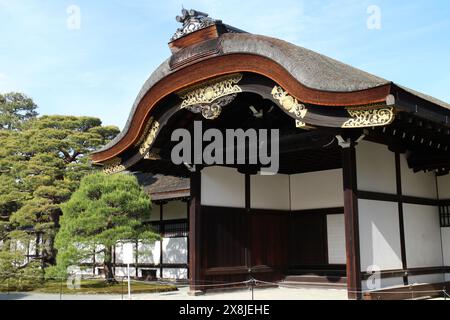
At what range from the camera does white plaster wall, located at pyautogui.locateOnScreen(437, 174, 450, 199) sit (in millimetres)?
14391

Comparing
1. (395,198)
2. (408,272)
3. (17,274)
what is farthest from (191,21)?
(17,274)

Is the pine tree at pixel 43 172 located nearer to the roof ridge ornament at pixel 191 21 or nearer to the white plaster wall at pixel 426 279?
the roof ridge ornament at pixel 191 21

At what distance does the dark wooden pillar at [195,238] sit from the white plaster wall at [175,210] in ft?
19.6

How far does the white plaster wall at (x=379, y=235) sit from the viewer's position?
11.2 metres

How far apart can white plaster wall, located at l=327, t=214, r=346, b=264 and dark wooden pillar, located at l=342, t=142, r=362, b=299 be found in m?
3.98

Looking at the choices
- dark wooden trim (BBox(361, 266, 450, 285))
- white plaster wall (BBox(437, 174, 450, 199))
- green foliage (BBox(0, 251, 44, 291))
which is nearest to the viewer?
dark wooden trim (BBox(361, 266, 450, 285))

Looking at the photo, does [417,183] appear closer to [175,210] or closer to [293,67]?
[293,67]

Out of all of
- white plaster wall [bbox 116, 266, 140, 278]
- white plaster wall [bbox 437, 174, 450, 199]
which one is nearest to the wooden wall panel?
white plaster wall [bbox 437, 174, 450, 199]

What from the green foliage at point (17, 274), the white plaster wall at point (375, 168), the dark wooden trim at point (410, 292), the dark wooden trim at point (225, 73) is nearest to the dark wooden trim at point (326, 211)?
the white plaster wall at point (375, 168)

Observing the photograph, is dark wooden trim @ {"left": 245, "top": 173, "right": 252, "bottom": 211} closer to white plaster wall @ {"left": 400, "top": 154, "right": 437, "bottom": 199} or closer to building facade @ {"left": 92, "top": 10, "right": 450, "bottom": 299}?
building facade @ {"left": 92, "top": 10, "right": 450, "bottom": 299}

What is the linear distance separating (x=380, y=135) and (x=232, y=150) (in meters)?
3.97

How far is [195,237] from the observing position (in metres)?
13.9

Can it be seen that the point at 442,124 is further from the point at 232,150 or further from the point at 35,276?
the point at 35,276

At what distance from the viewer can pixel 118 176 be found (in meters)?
16.1
